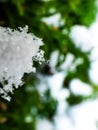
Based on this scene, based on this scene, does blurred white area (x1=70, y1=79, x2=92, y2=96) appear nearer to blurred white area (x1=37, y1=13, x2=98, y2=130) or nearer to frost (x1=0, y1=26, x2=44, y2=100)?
blurred white area (x1=37, y1=13, x2=98, y2=130)

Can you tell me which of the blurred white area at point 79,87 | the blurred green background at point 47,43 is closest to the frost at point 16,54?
the blurred green background at point 47,43

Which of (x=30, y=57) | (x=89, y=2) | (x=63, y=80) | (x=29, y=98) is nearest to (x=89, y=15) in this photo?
(x=89, y=2)

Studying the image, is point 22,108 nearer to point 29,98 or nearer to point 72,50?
point 29,98

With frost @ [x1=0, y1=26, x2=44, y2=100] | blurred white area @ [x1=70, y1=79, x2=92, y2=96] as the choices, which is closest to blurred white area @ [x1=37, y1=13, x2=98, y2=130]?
blurred white area @ [x1=70, y1=79, x2=92, y2=96]

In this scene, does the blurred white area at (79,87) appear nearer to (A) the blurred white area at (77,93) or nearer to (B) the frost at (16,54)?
(A) the blurred white area at (77,93)

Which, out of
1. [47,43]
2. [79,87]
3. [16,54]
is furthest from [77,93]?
[16,54]

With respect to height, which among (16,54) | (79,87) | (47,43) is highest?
(79,87)

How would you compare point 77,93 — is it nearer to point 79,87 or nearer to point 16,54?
point 79,87
